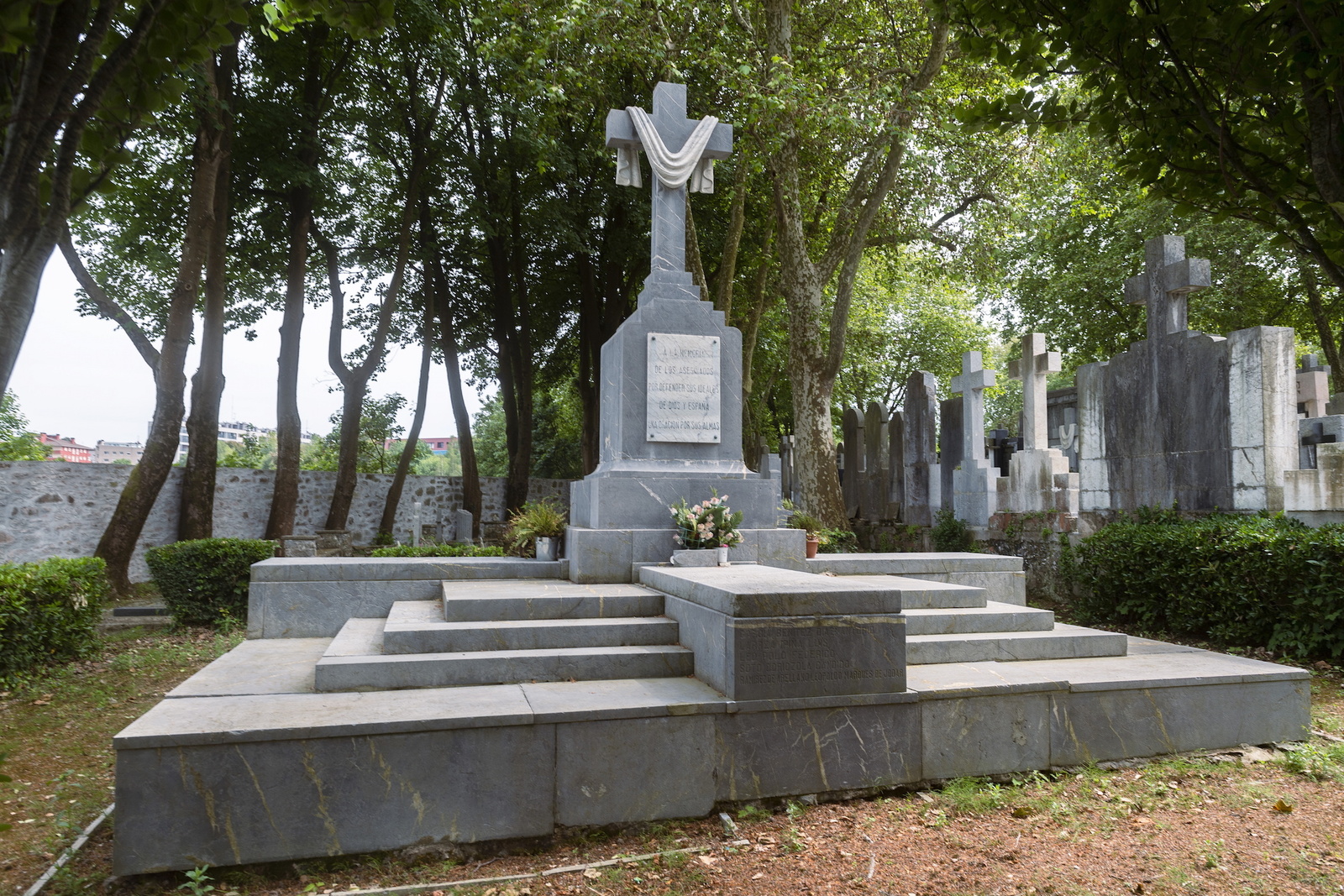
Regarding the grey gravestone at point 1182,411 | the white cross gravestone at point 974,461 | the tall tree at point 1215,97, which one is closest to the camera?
the tall tree at point 1215,97

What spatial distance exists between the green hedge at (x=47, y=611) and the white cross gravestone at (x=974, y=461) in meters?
11.5

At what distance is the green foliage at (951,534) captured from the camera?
13062mm

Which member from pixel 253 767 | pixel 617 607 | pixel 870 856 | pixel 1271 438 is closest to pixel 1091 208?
pixel 1271 438

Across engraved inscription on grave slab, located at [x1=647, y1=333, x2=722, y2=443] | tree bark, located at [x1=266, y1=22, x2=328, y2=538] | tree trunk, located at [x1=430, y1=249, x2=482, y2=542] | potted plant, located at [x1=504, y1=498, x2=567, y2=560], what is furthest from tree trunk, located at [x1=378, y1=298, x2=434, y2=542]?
engraved inscription on grave slab, located at [x1=647, y1=333, x2=722, y2=443]

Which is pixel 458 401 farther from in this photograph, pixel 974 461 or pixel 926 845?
pixel 926 845

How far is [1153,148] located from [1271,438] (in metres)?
7.24

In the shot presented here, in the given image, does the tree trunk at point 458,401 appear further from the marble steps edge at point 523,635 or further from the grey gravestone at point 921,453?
the marble steps edge at point 523,635

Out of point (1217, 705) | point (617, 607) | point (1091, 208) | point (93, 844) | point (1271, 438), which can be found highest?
point (1091, 208)

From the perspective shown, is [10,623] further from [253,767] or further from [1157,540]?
[1157,540]

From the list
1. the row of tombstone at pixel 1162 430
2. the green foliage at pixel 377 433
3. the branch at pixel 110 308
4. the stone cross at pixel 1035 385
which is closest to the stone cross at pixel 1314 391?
the row of tombstone at pixel 1162 430

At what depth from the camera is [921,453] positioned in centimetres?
1470

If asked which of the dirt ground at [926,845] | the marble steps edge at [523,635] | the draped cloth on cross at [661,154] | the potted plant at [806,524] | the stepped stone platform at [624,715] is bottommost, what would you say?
the dirt ground at [926,845]

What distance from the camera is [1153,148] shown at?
297 cm

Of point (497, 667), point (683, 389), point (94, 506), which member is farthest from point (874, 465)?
point (94, 506)
